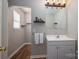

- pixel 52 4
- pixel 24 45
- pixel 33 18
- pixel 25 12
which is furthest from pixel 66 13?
pixel 24 45

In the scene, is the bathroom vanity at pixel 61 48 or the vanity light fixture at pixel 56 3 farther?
the vanity light fixture at pixel 56 3

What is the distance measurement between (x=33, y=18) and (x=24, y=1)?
683 millimetres

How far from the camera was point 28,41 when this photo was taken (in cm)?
446

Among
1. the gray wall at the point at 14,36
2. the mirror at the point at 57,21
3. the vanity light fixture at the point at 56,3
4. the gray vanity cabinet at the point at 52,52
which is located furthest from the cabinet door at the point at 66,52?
the gray wall at the point at 14,36

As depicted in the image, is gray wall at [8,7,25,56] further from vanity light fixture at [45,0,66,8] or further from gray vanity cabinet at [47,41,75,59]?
gray vanity cabinet at [47,41,75,59]

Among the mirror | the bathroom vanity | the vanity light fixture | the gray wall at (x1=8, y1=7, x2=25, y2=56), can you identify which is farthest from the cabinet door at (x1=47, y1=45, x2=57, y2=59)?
the vanity light fixture

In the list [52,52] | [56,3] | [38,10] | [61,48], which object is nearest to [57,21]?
[56,3]

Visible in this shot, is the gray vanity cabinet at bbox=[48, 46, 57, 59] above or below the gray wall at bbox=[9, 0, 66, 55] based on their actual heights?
below

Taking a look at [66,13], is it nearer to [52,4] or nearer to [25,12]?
[52,4]

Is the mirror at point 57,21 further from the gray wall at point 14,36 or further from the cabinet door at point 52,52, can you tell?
the gray wall at point 14,36

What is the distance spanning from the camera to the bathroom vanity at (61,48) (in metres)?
3.31

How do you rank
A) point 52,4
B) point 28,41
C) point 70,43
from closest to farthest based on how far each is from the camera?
point 70,43 → point 52,4 → point 28,41

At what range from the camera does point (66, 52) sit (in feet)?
11.0

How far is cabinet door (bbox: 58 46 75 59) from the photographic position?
3.33 metres
